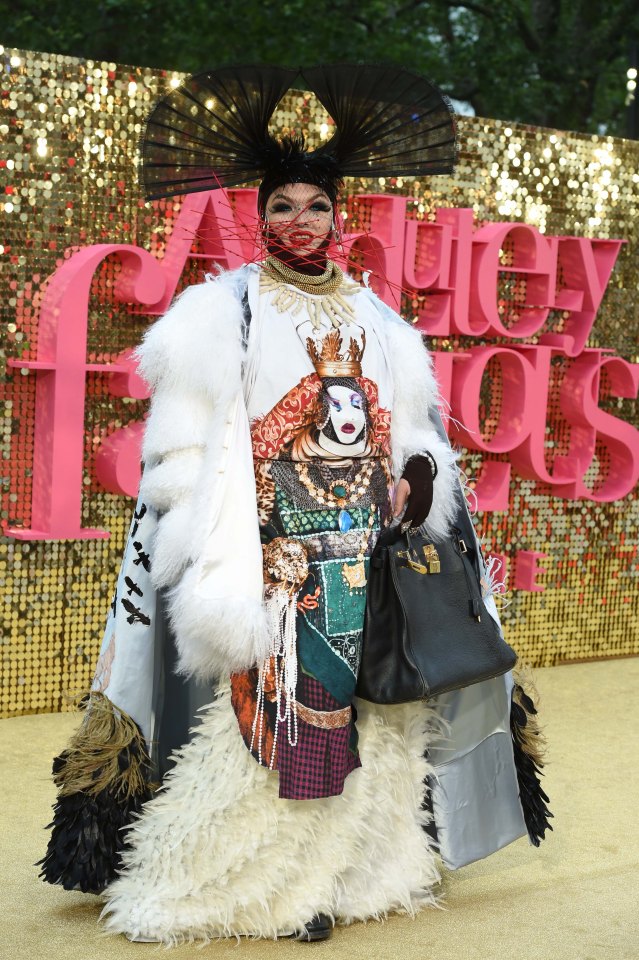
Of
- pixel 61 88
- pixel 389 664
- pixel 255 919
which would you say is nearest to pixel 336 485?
pixel 389 664

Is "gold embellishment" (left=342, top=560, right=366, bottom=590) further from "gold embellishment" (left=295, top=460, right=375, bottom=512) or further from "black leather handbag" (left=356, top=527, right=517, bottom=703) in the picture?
"gold embellishment" (left=295, top=460, right=375, bottom=512)

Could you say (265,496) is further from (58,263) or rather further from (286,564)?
(58,263)

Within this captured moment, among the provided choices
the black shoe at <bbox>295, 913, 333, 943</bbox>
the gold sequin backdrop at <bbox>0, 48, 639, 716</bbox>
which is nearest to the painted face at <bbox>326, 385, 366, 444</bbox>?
the black shoe at <bbox>295, 913, 333, 943</bbox>

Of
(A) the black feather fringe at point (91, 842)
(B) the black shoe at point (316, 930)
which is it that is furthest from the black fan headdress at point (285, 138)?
(B) the black shoe at point (316, 930)

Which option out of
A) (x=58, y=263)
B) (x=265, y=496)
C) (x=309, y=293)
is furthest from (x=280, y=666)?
(x=58, y=263)

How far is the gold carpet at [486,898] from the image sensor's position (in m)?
2.93

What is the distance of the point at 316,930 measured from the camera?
298 cm

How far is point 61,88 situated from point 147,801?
2834mm

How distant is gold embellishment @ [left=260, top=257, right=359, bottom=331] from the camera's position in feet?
9.90

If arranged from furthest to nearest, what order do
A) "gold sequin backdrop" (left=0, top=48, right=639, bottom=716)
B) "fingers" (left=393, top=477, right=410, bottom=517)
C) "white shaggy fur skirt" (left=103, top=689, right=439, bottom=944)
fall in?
1. "gold sequin backdrop" (left=0, top=48, right=639, bottom=716)
2. "fingers" (left=393, top=477, right=410, bottom=517)
3. "white shaggy fur skirt" (left=103, top=689, right=439, bottom=944)

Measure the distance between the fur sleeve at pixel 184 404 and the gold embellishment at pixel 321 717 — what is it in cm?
42

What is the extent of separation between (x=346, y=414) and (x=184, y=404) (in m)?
0.38

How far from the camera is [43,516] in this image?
4.71 meters

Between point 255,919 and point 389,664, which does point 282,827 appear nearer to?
point 255,919
